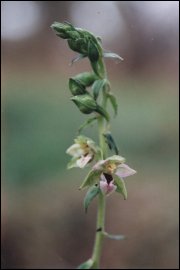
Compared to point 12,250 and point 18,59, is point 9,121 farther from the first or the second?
point 12,250

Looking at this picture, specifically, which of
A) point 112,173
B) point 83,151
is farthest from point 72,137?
point 112,173

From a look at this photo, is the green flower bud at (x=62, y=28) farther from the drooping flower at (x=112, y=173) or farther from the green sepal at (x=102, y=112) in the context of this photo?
the drooping flower at (x=112, y=173)

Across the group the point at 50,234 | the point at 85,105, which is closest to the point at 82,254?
the point at 50,234

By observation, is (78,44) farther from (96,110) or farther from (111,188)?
(111,188)

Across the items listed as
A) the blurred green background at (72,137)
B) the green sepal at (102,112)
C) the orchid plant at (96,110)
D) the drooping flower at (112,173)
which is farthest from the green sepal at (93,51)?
the blurred green background at (72,137)

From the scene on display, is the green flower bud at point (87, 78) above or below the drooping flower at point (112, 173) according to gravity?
above
